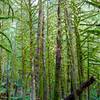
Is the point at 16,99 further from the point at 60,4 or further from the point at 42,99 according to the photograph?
the point at 60,4

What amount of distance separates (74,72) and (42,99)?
6115 millimetres

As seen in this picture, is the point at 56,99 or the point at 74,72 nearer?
the point at 74,72

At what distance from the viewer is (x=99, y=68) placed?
16.4 meters

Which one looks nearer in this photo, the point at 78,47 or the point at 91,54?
the point at 78,47

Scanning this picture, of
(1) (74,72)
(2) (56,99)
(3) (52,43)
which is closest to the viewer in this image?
(1) (74,72)

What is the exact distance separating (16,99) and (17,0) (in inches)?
415

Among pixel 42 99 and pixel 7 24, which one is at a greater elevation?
pixel 7 24

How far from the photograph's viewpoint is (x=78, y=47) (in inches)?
468

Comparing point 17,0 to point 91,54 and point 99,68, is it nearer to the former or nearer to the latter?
point 91,54

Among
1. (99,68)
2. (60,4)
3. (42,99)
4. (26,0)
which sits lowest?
(42,99)

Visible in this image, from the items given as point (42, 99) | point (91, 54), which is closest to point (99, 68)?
point (91, 54)

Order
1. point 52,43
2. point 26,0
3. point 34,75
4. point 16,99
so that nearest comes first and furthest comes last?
point 34,75
point 26,0
point 52,43
point 16,99

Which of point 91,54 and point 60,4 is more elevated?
point 60,4

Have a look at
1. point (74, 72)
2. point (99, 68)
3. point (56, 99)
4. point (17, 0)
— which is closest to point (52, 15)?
point (17, 0)
